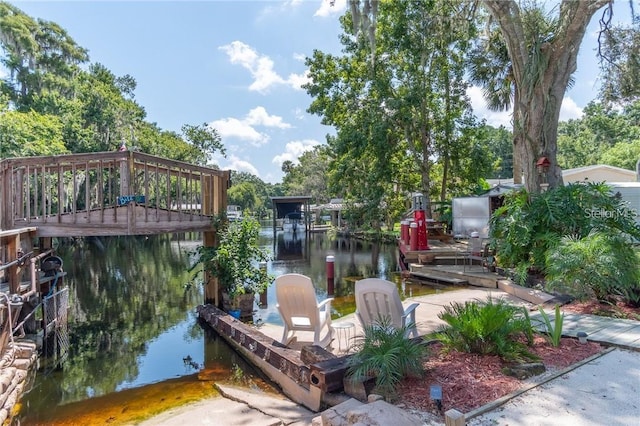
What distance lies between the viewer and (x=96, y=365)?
220 inches

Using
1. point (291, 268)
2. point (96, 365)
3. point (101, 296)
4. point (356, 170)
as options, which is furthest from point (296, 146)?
point (96, 365)

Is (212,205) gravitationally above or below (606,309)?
above

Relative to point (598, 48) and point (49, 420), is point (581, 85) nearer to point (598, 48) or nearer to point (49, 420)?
point (598, 48)

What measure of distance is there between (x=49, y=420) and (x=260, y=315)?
370 cm

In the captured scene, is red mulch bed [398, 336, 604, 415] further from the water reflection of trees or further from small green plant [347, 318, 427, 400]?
the water reflection of trees

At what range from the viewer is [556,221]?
6.84m

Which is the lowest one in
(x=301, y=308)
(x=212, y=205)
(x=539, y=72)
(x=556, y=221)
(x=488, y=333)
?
(x=301, y=308)

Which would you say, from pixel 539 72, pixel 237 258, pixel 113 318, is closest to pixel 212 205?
pixel 237 258

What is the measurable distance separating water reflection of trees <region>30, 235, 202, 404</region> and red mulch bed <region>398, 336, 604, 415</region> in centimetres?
400

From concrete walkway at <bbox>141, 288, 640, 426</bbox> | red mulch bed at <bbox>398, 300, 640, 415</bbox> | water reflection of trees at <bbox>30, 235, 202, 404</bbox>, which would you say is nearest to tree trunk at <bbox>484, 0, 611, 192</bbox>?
concrete walkway at <bbox>141, 288, 640, 426</bbox>

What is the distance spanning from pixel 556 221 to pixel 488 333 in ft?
15.1

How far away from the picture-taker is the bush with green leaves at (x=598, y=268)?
4.99 m

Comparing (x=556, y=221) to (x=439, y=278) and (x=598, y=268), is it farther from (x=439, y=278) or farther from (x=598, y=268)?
(x=439, y=278)

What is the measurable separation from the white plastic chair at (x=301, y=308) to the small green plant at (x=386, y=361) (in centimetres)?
155
